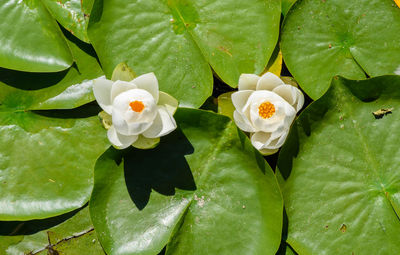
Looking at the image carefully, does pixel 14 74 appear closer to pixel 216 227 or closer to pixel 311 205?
pixel 216 227

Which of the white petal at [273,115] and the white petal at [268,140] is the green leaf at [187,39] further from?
the white petal at [268,140]

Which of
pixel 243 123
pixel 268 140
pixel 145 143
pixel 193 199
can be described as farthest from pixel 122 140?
Result: pixel 268 140

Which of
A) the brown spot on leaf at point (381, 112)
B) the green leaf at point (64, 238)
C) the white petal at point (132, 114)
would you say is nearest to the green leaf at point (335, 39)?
the brown spot on leaf at point (381, 112)

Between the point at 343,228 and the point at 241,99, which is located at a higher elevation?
the point at 241,99

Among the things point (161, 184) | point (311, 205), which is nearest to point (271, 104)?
point (311, 205)

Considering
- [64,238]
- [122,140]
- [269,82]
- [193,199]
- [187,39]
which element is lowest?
[64,238]

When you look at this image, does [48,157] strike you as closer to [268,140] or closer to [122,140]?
[122,140]
